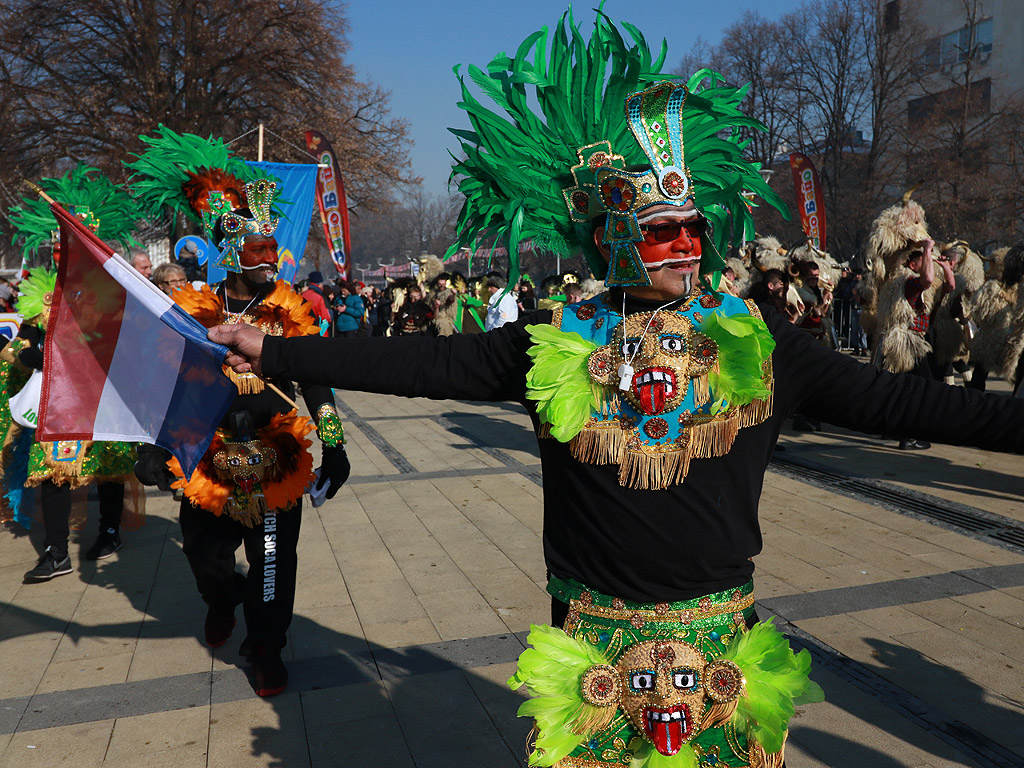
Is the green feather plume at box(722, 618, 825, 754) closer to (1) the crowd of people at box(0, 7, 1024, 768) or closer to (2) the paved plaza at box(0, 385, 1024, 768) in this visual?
(1) the crowd of people at box(0, 7, 1024, 768)

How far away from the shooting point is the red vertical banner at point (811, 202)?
17.7 metres

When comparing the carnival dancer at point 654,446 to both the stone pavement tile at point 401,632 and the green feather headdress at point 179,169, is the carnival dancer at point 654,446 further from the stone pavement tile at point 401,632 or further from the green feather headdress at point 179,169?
the green feather headdress at point 179,169

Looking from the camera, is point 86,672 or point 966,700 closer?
point 966,700

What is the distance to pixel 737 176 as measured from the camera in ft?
8.00

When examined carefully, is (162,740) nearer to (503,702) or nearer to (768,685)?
(503,702)

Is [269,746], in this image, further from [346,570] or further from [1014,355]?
[1014,355]

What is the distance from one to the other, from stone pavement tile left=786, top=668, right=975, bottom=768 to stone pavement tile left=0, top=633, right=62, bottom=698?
3581 millimetres

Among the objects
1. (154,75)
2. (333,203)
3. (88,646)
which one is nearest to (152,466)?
(88,646)

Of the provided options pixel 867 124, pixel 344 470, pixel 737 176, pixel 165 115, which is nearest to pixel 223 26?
pixel 165 115

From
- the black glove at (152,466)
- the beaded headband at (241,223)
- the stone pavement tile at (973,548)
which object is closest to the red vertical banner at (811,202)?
the stone pavement tile at (973,548)

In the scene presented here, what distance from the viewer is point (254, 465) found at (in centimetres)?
411

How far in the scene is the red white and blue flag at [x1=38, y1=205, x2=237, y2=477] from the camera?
287 centimetres

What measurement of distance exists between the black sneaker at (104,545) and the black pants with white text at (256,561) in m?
2.20

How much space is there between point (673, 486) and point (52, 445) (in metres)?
5.09
